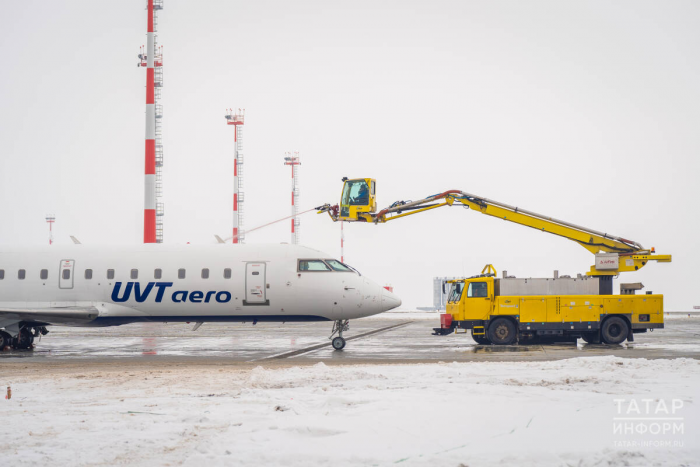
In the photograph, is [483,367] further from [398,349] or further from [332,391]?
[398,349]

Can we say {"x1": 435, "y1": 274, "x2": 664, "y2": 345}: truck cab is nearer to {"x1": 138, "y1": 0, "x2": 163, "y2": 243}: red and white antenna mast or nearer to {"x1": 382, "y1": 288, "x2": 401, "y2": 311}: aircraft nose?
{"x1": 382, "y1": 288, "x2": 401, "y2": 311}: aircraft nose

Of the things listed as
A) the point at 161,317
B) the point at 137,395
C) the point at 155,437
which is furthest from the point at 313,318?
the point at 155,437

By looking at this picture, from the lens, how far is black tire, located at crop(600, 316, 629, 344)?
2314 centimetres

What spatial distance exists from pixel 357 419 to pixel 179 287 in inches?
548

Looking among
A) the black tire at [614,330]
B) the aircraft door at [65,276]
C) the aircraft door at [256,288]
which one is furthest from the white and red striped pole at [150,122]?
the black tire at [614,330]

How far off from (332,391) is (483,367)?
4892 millimetres

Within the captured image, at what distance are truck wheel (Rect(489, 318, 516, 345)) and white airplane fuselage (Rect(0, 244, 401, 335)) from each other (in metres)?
4.73

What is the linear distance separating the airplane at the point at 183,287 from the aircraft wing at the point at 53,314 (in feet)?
0.10

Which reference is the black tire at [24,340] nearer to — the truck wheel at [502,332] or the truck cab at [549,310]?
the truck cab at [549,310]

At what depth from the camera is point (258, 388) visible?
11.3 m

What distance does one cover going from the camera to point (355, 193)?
29.8 meters

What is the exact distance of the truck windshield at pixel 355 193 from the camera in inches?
1166

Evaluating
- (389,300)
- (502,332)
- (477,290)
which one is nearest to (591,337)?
(502,332)

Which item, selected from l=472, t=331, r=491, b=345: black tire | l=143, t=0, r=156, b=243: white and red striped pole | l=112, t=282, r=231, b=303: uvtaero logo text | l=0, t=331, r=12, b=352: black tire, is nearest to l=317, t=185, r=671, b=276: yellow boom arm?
A: l=472, t=331, r=491, b=345: black tire
